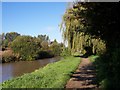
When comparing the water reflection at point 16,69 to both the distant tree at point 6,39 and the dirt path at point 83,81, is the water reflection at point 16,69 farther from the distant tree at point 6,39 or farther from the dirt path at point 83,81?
the distant tree at point 6,39

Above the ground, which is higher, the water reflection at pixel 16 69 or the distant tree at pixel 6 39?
the distant tree at pixel 6 39

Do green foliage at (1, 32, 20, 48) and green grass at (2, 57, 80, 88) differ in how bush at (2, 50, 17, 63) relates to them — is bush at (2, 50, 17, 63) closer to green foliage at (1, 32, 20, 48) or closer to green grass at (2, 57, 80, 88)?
green foliage at (1, 32, 20, 48)

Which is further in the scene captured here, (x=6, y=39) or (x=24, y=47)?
(x=6, y=39)

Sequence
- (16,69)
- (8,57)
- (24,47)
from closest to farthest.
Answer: (16,69), (8,57), (24,47)

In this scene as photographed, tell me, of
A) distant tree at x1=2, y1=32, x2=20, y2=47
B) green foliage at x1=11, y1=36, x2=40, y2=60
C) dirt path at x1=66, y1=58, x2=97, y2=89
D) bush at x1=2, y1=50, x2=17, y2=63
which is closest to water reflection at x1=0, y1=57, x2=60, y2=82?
dirt path at x1=66, y1=58, x2=97, y2=89

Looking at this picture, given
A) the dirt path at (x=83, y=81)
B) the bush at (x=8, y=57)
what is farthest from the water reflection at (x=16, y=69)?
the bush at (x=8, y=57)

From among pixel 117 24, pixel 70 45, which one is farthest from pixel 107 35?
pixel 70 45

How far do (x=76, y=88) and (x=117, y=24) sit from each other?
3375mm

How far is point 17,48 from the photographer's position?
53.3 meters

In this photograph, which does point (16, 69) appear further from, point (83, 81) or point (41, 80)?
point (83, 81)

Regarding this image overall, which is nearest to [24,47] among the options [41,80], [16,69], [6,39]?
[16,69]

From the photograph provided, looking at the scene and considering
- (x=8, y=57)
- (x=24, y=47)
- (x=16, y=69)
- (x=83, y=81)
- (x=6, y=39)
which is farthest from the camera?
(x=6, y=39)

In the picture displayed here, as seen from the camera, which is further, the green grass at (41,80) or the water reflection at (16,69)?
the water reflection at (16,69)

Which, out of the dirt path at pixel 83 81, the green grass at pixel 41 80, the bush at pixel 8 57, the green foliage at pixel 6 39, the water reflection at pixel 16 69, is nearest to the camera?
the dirt path at pixel 83 81
